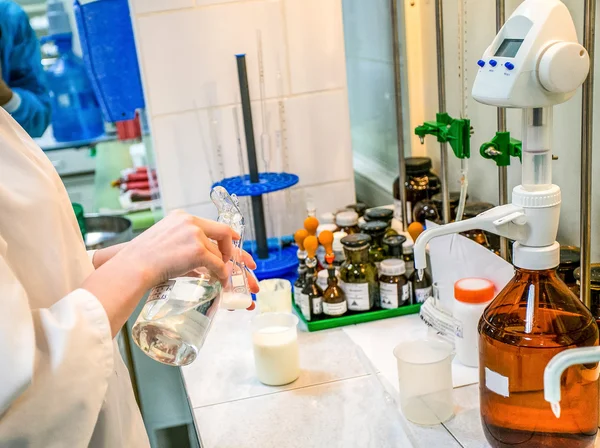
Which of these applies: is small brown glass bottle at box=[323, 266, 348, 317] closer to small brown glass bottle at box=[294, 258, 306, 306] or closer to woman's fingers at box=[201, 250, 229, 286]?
small brown glass bottle at box=[294, 258, 306, 306]

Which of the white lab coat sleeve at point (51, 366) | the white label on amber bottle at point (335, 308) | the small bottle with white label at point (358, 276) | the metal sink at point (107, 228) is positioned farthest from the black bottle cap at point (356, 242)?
the metal sink at point (107, 228)

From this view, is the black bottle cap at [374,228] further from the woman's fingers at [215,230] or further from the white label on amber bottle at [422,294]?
the woman's fingers at [215,230]

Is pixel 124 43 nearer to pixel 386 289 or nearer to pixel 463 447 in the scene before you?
pixel 386 289

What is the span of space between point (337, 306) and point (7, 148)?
687 mm

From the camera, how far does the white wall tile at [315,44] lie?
63.7 inches

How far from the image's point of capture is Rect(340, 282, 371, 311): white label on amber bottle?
1305 millimetres

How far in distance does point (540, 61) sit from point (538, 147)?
10 centimetres

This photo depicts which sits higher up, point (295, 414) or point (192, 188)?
point (192, 188)

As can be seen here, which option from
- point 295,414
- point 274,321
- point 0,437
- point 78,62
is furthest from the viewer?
point 78,62

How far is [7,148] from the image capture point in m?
0.81

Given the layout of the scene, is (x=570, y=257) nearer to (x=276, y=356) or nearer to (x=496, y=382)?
(x=496, y=382)

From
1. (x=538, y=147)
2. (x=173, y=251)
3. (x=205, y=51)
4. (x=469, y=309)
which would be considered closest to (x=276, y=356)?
(x=469, y=309)

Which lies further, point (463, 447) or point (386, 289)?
point (386, 289)

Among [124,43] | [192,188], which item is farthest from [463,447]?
[124,43]
